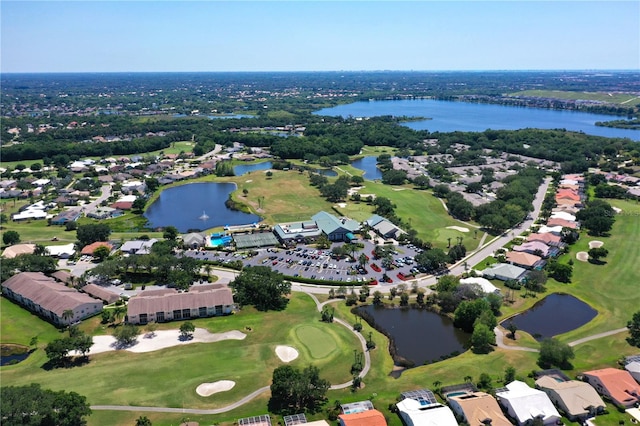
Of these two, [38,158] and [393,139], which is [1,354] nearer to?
[38,158]

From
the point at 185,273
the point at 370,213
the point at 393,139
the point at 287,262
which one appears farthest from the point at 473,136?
the point at 185,273

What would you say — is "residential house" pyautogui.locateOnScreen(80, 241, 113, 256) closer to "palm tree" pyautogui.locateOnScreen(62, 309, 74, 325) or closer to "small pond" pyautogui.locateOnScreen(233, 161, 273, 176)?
"palm tree" pyautogui.locateOnScreen(62, 309, 74, 325)

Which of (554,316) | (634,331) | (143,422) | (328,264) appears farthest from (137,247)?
(634,331)

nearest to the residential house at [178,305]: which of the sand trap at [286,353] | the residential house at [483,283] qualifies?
the sand trap at [286,353]

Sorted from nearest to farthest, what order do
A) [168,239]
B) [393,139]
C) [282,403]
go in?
1. [282,403]
2. [168,239]
3. [393,139]

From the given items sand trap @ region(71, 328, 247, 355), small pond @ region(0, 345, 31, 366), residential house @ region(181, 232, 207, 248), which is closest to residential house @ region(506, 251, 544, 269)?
sand trap @ region(71, 328, 247, 355)

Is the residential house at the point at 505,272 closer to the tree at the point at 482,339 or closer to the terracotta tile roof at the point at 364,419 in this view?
the tree at the point at 482,339

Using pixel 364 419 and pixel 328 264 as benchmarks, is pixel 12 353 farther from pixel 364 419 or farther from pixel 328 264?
pixel 328 264
